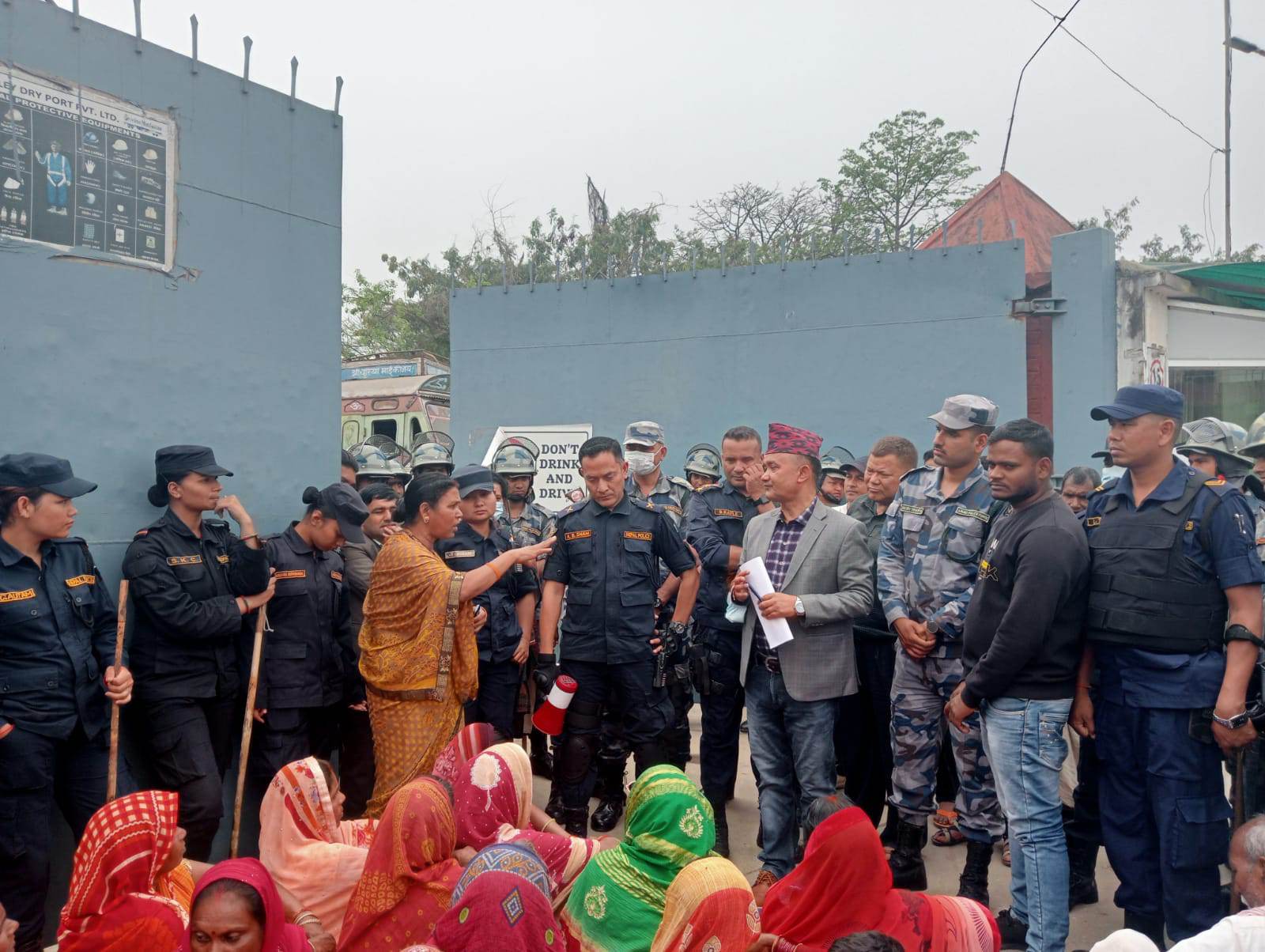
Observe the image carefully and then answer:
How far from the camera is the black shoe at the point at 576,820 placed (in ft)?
18.0

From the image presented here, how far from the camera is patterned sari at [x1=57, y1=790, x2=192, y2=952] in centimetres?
295

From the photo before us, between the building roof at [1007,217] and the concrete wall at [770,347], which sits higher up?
the building roof at [1007,217]

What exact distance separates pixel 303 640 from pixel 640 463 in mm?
3131

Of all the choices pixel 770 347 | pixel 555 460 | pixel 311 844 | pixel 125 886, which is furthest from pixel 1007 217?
pixel 125 886

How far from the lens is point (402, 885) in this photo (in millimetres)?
3139

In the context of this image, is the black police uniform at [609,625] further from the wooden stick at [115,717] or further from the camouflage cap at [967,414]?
the wooden stick at [115,717]

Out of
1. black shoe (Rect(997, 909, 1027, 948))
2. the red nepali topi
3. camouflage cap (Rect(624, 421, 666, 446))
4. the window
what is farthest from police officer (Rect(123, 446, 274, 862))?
the window

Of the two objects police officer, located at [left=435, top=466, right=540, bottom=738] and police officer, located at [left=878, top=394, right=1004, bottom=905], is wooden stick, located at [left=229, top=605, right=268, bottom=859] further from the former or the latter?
police officer, located at [left=878, top=394, right=1004, bottom=905]

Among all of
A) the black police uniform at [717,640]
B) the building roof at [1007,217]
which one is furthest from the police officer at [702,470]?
the building roof at [1007,217]

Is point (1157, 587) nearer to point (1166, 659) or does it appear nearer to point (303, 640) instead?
point (1166, 659)

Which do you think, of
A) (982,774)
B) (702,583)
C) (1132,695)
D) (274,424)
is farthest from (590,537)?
(1132,695)

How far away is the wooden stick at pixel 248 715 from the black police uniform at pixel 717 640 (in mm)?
2274

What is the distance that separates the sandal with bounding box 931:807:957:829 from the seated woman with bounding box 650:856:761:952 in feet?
10.3

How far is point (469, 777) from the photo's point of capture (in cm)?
357
